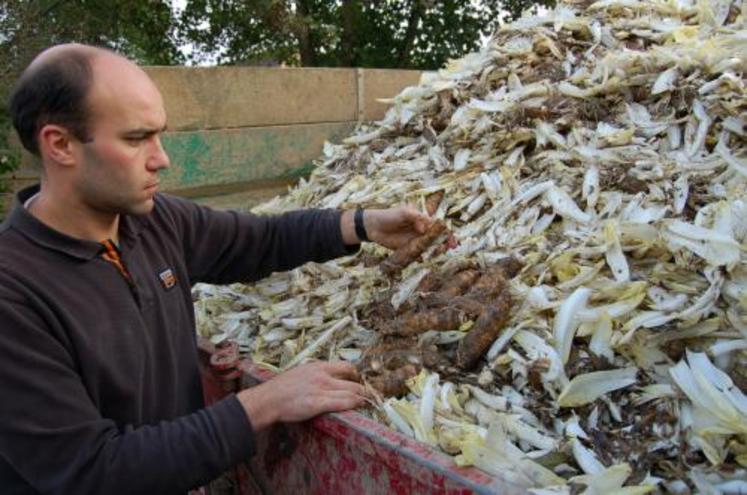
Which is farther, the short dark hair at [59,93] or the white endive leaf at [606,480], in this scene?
the short dark hair at [59,93]

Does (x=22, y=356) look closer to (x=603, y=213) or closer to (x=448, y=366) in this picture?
(x=448, y=366)

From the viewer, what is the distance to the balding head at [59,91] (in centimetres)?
169

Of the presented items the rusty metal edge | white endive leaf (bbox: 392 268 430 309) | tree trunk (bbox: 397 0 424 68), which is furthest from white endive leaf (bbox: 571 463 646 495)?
tree trunk (bbox: 397 0 424 68)

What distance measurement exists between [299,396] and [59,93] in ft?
2.98

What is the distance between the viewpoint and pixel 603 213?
7.66ft

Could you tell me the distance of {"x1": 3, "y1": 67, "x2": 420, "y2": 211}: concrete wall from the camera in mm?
3680

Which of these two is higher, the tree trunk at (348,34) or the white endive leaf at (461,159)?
the tree trunk at (348,34)

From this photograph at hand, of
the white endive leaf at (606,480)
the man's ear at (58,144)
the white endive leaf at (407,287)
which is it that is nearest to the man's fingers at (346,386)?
the white endive leaf at (407,287)

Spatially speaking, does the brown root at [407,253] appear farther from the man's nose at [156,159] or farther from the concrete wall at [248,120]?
the concrete wall at [248,120]

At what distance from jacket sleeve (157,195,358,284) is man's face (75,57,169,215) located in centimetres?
53

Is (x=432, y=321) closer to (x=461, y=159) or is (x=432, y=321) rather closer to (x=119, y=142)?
(x=119, y=142)

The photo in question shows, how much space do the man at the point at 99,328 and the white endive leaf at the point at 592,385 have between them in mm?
502

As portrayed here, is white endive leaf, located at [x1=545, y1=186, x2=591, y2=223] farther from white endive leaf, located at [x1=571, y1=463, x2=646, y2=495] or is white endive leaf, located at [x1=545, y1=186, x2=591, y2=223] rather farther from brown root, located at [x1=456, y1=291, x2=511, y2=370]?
white endive leaf, located at [x1=571, y1=463, x2=646, y2=495]

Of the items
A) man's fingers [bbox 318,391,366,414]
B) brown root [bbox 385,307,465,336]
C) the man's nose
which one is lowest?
Result: man's fingers [bbox 318,391,366,414]
